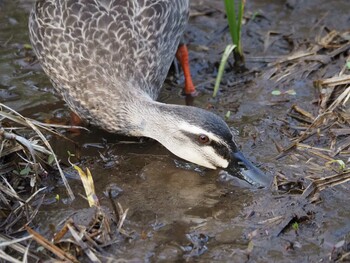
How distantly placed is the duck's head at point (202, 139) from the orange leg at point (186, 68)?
1.38m

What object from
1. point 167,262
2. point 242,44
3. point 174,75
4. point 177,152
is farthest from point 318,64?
point 167,262

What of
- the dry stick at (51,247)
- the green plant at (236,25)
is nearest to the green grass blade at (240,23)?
the green plant at (236,25)

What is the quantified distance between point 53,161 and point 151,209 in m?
0.91

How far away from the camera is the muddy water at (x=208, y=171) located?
16.1 ft

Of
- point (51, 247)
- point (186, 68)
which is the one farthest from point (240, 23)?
point (51, 247)

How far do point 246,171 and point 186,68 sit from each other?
1.92m

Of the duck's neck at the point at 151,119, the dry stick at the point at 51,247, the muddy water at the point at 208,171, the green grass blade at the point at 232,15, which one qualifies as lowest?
the muddy water at the point at 208,171

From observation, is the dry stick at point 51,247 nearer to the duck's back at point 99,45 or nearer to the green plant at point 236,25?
the duck's back at point 99,45

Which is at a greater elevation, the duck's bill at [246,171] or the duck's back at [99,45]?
the duck's back at [99,45]

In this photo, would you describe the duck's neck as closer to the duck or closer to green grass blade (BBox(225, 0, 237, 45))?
the duck

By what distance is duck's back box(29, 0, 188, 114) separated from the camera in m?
5.97

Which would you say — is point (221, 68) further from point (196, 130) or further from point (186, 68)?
point (196, 130)

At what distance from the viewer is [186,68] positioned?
7070 mm

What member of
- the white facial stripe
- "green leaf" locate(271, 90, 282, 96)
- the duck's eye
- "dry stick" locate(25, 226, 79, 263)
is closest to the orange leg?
"green leaf" locate(271, 90, 282, 96)
